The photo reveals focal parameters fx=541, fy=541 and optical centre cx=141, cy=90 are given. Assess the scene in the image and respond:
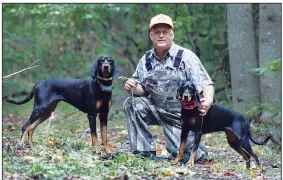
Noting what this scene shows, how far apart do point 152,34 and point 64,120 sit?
246 inches

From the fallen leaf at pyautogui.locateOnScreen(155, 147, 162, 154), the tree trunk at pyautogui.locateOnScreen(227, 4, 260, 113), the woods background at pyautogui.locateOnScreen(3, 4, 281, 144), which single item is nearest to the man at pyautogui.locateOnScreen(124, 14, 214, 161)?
the fallen leaf at pyautogui.locateOnScreen(155, 147, 162, 154)

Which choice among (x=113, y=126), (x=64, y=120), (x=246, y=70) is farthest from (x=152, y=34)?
(x=64, y=120)

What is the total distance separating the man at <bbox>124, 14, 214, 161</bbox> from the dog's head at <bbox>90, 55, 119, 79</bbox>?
0.51 metres

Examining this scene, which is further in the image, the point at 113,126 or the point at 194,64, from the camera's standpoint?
the point at 113,126

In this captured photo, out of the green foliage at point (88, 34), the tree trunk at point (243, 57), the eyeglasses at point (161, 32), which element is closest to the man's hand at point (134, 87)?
the eyeglasses at point (161, 32)

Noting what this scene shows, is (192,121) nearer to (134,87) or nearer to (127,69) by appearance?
(134,87)

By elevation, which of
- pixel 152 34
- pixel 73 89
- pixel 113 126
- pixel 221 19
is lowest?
pixel 113 126

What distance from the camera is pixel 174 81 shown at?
21.9 feet

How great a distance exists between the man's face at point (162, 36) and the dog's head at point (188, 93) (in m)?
0.85

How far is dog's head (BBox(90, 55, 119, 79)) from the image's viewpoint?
19.7ft

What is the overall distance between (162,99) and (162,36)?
0.79 m

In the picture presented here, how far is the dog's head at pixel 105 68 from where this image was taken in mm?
6004

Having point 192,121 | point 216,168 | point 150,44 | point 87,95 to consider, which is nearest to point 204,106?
point 192,121

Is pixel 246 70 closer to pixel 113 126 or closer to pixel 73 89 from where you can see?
pixel 113 126
